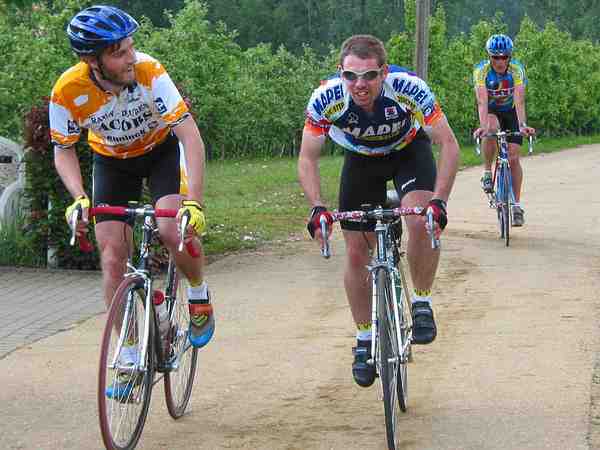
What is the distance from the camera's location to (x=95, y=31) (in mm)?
6113

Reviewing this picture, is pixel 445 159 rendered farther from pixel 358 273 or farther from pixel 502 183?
pixel 502 183

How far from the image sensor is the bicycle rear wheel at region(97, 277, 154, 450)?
5800 millimetres

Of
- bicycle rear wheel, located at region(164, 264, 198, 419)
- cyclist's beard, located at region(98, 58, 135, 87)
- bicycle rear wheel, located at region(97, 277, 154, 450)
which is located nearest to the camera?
bicycle rear wheel, located at region(97, 277, 154, 450)

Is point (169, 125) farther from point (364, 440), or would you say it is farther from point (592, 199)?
point (592, 199)

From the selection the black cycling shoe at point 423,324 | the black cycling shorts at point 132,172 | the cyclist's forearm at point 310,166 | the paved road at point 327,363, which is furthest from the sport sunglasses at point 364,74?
the paved road at point 327,363

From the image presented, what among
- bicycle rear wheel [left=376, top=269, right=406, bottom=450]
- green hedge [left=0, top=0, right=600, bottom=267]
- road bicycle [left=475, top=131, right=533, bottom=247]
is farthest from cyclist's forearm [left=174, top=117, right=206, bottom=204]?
green hedge [left=0, top=0, right=600, bottom=267]

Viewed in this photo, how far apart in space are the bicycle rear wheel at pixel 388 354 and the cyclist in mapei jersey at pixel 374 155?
0.36 meters

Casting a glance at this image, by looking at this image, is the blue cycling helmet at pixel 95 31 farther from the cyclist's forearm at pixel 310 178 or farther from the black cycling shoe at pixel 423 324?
the black cycling shoe at pixel 423 324

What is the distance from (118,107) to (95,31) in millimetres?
507

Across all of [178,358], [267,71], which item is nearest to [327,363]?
[178,358]

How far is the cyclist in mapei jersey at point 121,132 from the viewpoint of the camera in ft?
20.3

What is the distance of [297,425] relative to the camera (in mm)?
6676

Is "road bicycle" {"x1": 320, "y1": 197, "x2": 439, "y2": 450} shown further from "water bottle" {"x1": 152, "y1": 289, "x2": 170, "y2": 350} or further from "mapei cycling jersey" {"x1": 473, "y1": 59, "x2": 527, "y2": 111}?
"mapei cycling jersey" {"x1": 473, "y1": 59, "x2": 527, "y2": 111}

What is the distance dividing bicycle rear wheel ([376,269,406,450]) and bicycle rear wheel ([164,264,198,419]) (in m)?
1.12
